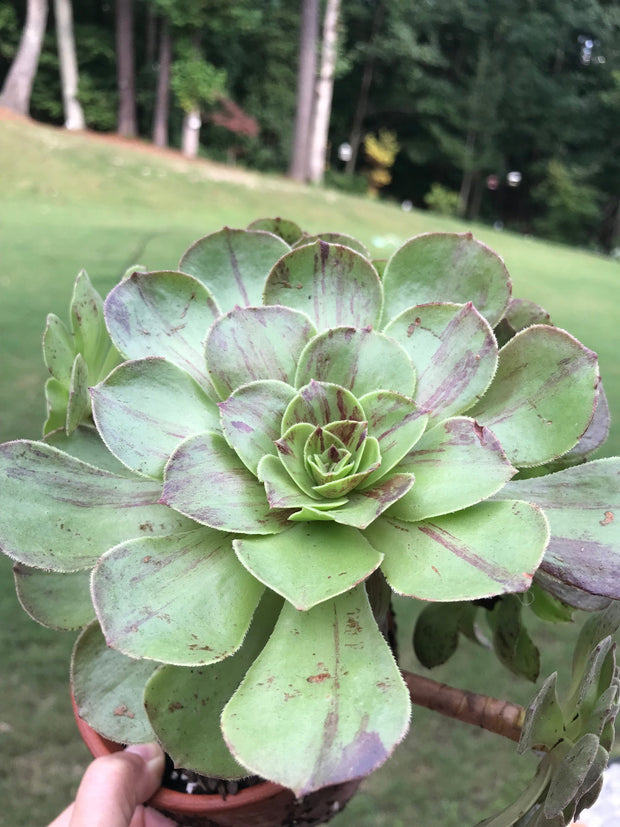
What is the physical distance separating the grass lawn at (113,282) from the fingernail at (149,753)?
26.9 inches

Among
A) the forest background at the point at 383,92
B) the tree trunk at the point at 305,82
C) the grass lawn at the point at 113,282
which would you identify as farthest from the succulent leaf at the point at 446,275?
the forest background at the point at 383,92

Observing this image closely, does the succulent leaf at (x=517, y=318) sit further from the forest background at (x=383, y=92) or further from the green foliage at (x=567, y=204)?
the green foliage at (x=567, y=204)

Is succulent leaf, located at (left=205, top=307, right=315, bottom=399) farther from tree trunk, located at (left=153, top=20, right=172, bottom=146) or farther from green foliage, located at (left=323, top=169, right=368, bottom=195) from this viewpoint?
green foliage, located at (left=323, top=169, right=368, bottom=195)

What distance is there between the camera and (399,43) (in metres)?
9.15

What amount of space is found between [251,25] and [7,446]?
8.32 meters

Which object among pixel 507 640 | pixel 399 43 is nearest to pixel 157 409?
pixel 507 640

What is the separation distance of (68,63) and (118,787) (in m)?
8.73

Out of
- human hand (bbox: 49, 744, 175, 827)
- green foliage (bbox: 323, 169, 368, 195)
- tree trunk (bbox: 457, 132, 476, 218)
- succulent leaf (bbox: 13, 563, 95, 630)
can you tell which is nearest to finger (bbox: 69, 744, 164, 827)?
human hand (bbox: 49, 744, 175, 827)

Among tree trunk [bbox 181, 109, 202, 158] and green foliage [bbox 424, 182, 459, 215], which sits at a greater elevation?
tree trunk [bbox 181, 109, 202, 158]

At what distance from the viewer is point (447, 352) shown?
1.16ft

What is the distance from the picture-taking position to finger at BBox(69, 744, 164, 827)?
0.39m

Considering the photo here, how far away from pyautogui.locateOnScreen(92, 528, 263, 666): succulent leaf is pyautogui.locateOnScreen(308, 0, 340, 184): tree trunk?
308 inches

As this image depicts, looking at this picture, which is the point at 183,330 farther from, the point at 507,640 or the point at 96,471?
the point at 507,640

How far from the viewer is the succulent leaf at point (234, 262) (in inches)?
16.1
